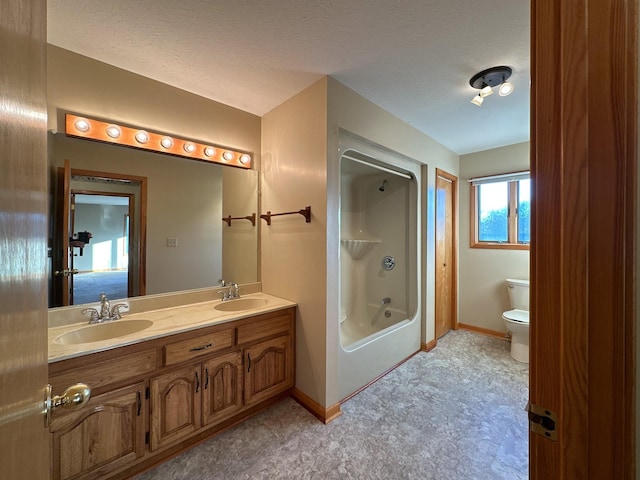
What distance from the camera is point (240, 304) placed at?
2.25m

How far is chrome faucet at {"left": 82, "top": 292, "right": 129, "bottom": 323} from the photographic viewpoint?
65.4 inches

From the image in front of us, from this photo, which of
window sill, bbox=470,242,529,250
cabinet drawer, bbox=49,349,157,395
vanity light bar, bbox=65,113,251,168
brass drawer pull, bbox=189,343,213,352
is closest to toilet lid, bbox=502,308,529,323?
window sill, bbox=470,242,529,250

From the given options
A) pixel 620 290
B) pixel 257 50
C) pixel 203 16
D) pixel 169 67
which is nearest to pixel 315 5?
pixel 257 50

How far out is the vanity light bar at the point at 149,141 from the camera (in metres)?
1.66

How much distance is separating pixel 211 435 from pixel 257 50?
8.25 ft

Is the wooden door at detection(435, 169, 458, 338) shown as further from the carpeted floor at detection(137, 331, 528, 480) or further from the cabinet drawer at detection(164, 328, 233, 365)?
the cabinet drawer at detection(164, 328, 233, 365)

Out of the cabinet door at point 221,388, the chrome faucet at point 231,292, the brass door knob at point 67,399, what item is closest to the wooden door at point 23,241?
the brass door knob at point 67,399

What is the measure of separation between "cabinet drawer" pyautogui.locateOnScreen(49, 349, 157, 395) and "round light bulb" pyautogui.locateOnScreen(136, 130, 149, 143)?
142cm

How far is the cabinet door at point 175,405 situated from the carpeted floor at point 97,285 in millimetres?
726

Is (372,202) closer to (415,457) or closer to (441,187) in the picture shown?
(441,187)

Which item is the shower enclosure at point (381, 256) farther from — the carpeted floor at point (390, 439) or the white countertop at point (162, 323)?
the white countertop at point (162, 323)

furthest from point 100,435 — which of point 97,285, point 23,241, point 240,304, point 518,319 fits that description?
point 518,319

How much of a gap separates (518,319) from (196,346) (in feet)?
10.1

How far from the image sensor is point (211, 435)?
5.75 feet
